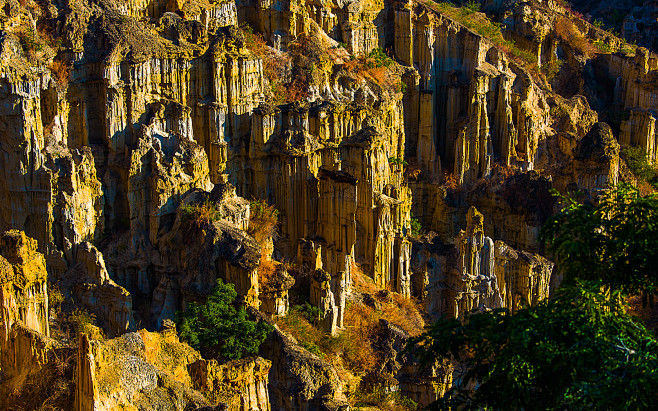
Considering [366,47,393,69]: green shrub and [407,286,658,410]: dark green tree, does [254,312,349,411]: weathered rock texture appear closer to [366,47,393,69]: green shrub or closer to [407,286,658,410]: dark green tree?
[407,286,658,410]: dark green tree

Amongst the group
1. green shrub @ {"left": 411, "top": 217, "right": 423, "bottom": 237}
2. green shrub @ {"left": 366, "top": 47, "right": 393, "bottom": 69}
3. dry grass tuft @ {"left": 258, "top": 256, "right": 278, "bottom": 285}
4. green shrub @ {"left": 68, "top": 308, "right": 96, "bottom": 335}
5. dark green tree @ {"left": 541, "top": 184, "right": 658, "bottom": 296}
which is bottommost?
green shrub @ {"left": 411, "top": 217, "right": 423, "bottom": 237}

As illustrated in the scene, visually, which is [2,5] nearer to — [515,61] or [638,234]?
[638,234]

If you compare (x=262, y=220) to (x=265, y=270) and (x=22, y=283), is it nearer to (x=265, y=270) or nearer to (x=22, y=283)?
(x=265, y=270)

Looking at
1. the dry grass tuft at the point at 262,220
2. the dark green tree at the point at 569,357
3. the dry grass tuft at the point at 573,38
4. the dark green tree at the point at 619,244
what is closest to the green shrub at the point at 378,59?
the dry grass tuft at the point at 262,220

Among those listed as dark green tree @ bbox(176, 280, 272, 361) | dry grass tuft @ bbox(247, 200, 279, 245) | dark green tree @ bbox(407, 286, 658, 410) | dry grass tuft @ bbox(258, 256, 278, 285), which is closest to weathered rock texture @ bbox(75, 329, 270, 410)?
dark green tree @ bbox(176, 280, 272, 361)

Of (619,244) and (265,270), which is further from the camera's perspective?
(265,270)

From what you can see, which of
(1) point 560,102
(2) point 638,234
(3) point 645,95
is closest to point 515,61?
(1) point 560,102

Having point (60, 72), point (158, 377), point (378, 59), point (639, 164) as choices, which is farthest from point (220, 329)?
point (639, 164)

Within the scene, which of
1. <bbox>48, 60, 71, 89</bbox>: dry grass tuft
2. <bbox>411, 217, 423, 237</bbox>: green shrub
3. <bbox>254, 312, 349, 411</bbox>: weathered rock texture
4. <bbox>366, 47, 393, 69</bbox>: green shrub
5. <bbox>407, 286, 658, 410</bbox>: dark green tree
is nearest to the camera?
<bbox>407, 286, 658, 410</bbox>: dark green tree
